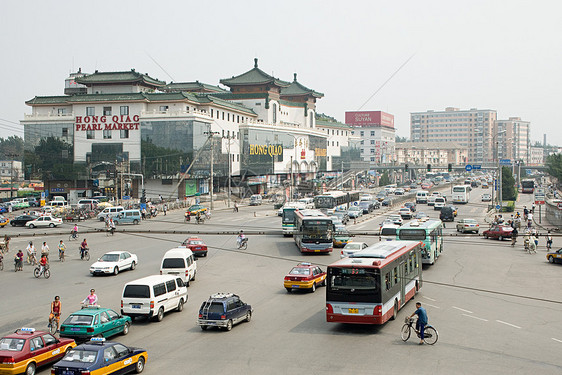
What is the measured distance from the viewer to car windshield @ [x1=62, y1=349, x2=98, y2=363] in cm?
1474

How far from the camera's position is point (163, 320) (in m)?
23.0

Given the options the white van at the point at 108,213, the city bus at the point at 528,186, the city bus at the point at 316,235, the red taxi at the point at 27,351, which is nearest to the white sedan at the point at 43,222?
the white van at the point at 108,213

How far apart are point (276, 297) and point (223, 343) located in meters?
7.65

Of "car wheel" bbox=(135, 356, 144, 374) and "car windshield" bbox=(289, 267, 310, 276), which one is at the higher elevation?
"car windshield" bbox=(289, 267, 310, 276)

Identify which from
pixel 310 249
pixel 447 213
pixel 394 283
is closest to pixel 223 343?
pixel 394 283

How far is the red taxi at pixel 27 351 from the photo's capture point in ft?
51.4

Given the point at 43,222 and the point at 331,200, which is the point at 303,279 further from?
the point at 331,200

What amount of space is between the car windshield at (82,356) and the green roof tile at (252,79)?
103606mm

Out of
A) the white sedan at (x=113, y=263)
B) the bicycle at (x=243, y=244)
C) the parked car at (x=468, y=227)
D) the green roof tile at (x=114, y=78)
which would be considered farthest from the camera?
the green roof tile at (x=114, y=78)

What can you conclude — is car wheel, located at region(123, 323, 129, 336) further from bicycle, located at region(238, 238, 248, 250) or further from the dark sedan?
the dark sedan

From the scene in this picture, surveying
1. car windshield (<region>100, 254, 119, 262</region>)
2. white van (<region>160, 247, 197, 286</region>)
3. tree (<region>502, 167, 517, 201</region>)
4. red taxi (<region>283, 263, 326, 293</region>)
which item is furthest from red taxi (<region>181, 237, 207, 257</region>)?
tree (<region>502, 167, 517, 201</region>)

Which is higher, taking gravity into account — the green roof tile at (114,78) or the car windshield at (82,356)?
the green roof tile at (114,78)

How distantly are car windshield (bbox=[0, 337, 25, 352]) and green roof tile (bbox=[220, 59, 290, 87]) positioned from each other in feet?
336

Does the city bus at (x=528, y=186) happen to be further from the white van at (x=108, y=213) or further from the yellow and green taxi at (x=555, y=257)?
the yellow and green taxi at (x=555, y=257)
